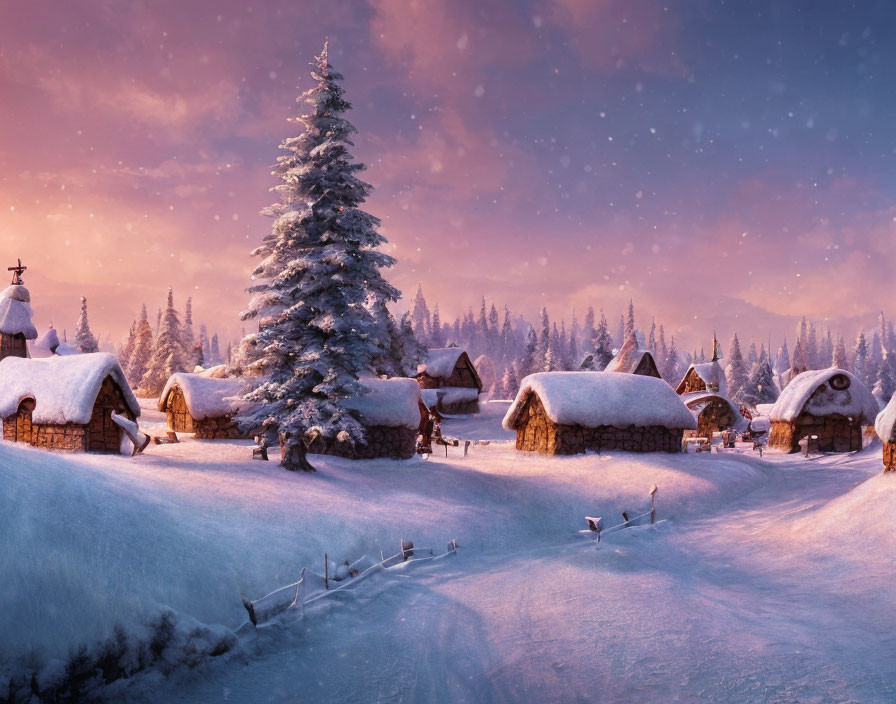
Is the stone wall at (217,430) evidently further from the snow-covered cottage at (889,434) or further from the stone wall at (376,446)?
the snow-covered cottage at (889,434)

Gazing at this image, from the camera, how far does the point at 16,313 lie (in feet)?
98.4

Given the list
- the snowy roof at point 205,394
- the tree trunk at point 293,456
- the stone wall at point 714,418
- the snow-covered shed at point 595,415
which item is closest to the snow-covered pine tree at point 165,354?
the snowy roof at point 205,394

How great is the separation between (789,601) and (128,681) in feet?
35.7

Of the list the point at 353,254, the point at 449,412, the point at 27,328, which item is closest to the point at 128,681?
the point at 353,254

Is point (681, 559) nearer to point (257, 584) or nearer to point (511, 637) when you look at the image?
point (511, 637)

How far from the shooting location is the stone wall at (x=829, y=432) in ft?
114

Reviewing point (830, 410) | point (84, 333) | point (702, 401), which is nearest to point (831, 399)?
point (830, 410)

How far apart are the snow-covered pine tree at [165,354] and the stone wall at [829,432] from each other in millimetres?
55775

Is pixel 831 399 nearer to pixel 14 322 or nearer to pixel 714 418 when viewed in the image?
pixel 714 418

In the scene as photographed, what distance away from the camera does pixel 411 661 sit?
26.7 ft

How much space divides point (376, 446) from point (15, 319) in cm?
2202

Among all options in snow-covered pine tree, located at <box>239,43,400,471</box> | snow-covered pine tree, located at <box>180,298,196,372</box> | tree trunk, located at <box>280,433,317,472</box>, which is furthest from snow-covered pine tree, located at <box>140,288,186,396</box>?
tree trunk, located at <box>280,433,317,472</box>

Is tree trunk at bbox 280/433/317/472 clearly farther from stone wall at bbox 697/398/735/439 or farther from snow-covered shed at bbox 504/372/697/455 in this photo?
stone wall at bbox 697/398/735/439

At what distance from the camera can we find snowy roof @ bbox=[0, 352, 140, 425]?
19375 millimetres
